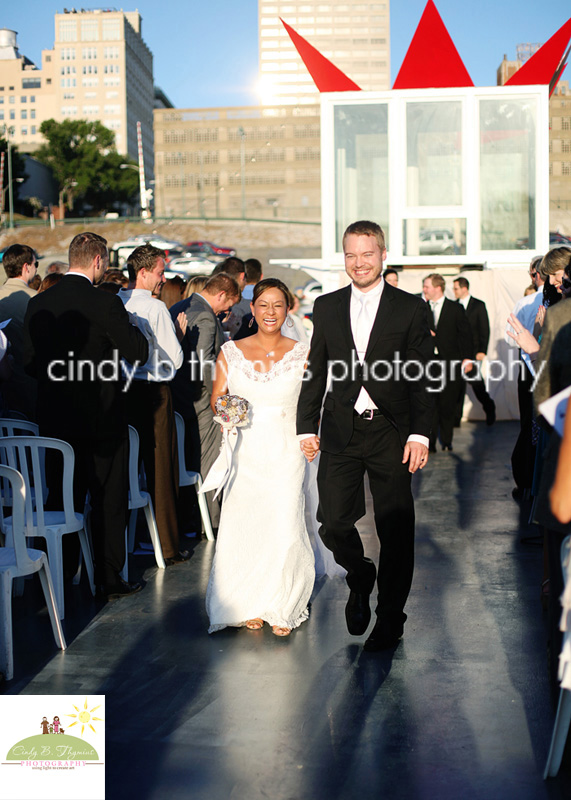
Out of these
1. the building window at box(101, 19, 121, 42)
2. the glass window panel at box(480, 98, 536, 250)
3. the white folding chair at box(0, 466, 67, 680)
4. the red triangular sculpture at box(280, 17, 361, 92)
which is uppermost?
the building window at box(101, 19, 121, 42)

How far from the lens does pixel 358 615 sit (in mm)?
4746

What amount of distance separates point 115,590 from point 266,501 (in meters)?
1.22

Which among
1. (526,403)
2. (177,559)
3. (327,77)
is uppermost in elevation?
(327,77)

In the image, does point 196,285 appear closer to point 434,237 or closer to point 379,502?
point 379,502

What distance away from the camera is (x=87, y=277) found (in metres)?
5.40

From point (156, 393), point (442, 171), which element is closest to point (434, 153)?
point (442, 171)

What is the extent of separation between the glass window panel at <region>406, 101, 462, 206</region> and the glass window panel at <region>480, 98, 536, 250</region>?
414 mm

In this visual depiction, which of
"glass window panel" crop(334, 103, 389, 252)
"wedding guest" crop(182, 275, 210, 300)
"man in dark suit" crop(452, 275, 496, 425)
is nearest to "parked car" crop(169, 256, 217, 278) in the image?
"glass window panel" crop(334, 103, 389, 252)

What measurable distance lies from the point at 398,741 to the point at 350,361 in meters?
1.80

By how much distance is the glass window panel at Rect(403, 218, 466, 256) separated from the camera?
14.7 meters

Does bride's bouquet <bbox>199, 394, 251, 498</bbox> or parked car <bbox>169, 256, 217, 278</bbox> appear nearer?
bride's bouquet <bbox>199, 394, 251, 498</bbox>

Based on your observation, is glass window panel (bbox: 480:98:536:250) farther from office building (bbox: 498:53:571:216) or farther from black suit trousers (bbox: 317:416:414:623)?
office building (bbox: 498:53:571:216)

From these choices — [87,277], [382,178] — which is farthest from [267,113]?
[87,277]

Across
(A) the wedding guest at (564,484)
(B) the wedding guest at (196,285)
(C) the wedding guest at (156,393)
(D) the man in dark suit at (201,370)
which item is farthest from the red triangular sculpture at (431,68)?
(A) the wedding guest at (564,484)
